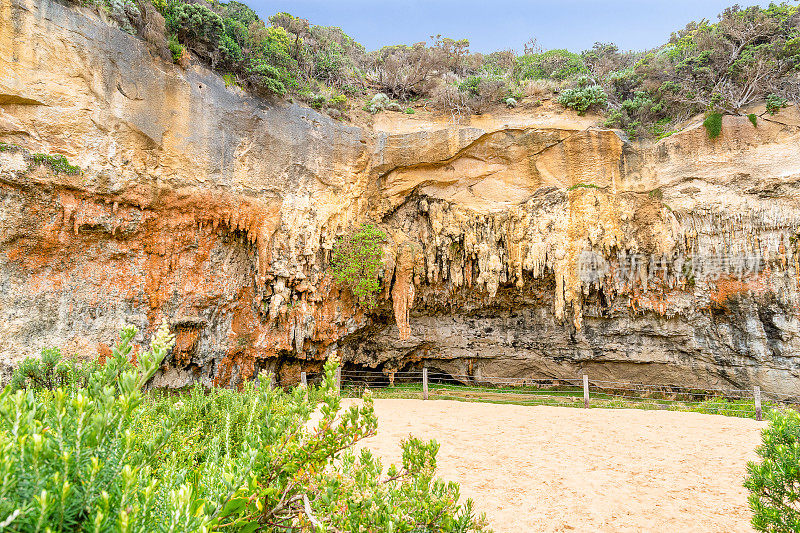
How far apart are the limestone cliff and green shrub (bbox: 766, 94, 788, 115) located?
0.31 meters

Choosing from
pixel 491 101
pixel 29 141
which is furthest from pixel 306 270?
pixel 491 101

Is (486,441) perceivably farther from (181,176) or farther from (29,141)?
(29,141)

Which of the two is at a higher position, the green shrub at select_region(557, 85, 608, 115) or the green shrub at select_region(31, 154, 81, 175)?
the green shrub at select_region(557, 85, 608, 115)

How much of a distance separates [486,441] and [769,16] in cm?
1605

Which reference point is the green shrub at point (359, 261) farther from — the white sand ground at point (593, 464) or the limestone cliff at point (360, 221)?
the white sand ground at point (593, 464)

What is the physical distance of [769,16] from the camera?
1224cm

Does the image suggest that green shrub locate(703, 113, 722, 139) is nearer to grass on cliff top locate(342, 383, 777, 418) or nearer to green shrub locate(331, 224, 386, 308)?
grass on cliff top locate(342, 383, 777, 418)

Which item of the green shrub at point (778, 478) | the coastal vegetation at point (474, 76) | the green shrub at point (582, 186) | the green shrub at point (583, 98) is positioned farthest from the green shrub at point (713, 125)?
the green shrub at point (778, 478)

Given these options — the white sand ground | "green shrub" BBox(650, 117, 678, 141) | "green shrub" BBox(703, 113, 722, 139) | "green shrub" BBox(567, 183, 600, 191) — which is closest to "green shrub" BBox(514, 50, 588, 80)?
"green shrub" BBox(650, 117, 678, 141)

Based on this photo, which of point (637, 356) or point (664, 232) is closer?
point (664, 232)

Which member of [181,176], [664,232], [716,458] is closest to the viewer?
[716,458]

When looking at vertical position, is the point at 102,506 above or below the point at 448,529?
above

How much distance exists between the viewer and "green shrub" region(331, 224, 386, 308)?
12.7 m

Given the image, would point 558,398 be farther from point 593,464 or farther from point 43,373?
point 43,373
